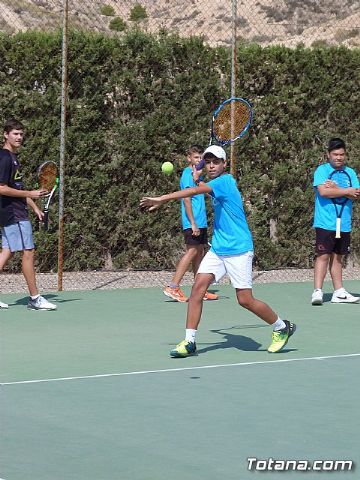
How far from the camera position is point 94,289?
541 inches

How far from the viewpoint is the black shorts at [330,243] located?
12.6 m

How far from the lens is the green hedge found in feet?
47.8

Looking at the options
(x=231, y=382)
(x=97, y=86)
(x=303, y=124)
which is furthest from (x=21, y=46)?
(x=231, y=382)

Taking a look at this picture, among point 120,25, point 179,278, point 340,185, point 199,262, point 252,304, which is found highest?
point 120,25

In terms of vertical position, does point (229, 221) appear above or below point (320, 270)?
above

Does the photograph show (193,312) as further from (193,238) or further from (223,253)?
(193,238)

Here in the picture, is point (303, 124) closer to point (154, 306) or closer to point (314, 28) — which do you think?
point (154, 306)

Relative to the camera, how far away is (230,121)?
526 inches

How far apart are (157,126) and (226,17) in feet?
108

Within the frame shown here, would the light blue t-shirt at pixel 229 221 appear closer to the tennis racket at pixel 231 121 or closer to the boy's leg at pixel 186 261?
the boy's leg at pixel 186 261

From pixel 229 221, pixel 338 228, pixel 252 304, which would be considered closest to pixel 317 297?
pixel 338 228

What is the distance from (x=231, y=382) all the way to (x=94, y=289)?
220 inches

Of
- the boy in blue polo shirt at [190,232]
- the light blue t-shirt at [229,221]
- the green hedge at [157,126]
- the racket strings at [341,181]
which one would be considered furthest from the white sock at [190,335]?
the green hedge at [157,126]

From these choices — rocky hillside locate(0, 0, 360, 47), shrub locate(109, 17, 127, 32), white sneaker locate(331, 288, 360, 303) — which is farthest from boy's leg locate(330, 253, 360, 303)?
rocky hillside locate(0, 0, 360, 47)
